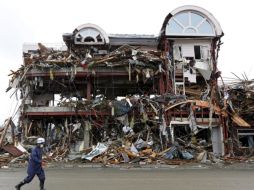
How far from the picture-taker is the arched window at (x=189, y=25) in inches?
1278

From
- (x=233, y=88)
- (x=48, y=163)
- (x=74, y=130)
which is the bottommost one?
(x=48, y=163)

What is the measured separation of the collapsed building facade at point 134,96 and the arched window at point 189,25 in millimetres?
76

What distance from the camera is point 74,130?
3008 centimetres

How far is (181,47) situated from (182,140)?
8005 mm

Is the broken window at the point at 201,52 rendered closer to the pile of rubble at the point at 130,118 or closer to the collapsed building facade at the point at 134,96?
the collapsed building facade at the point at 134,96

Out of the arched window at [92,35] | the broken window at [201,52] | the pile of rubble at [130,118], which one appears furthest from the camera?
the arched window at [92,35]

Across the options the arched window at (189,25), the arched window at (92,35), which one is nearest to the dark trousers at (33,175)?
the arched window at (189,25)

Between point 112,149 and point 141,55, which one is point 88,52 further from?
point 112,149

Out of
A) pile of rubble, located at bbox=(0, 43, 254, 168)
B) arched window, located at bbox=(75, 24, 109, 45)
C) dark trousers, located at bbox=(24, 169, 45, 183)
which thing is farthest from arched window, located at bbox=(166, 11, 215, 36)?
dark trousers, located at bbox=(24, 169, 45, 183)

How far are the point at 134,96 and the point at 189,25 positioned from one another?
7327 millimetres

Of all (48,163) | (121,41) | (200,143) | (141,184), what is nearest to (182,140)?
(200,143)

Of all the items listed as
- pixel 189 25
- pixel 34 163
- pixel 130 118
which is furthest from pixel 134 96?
pixel 34 163

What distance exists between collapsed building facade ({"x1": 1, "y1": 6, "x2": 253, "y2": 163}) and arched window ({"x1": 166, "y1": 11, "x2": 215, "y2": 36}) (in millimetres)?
76

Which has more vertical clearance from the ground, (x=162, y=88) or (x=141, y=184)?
(x=162, y=88)
